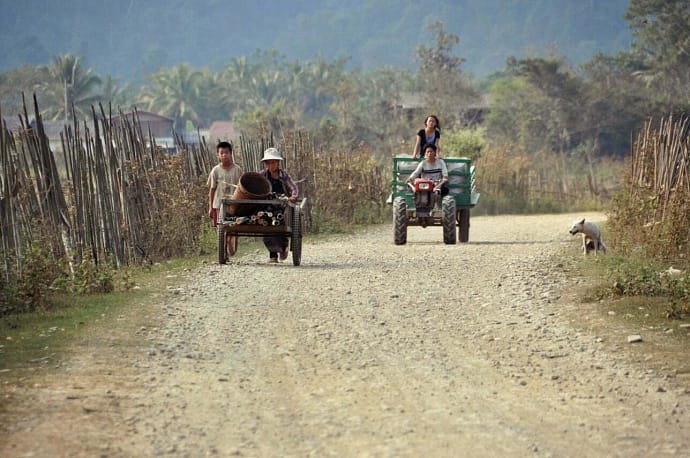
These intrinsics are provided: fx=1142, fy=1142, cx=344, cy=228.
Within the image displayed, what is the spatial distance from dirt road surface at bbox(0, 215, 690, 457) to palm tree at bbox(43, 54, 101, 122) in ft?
221

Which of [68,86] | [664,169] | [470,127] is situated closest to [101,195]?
[664,169]

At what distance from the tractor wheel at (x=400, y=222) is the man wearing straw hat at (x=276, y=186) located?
134 inches

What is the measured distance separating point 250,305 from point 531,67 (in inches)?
1936

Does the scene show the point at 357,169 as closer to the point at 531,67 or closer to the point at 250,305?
the point at 250,305

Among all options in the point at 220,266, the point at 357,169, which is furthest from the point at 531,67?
the point at 220,266

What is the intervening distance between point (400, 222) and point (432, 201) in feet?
2.05

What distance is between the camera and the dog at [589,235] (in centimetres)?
1548

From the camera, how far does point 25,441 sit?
612 centimetres

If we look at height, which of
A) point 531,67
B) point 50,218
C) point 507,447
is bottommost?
point 507,447

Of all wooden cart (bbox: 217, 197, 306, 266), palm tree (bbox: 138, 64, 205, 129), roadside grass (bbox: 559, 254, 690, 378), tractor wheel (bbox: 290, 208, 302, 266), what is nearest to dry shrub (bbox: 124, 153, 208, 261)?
wooden cart (bbox: 217, 197, 306, 266)

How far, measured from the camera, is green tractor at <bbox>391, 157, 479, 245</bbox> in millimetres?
18047

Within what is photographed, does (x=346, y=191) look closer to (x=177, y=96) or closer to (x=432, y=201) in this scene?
(x=432, y=201)

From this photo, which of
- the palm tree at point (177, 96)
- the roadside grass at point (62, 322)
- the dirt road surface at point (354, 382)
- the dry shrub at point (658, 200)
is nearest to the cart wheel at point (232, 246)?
the roadside grass at point (62, 322)

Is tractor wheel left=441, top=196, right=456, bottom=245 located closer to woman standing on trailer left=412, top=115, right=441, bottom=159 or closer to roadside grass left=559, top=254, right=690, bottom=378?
woman standing on trailer left=412, top=115, right=441, bottom=159
